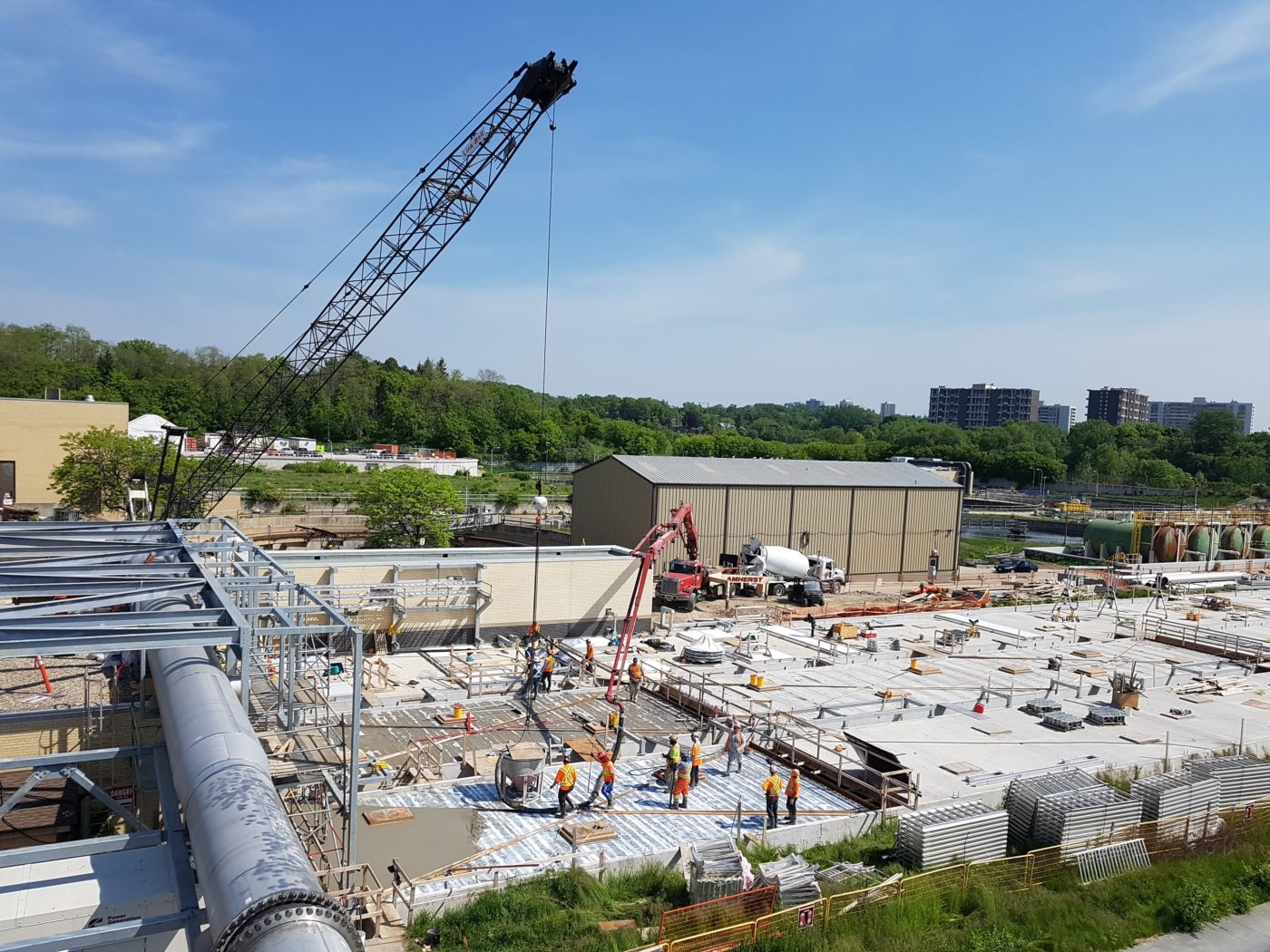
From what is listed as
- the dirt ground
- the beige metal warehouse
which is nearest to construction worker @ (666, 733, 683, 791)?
the dirt ground

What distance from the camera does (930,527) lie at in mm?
52344

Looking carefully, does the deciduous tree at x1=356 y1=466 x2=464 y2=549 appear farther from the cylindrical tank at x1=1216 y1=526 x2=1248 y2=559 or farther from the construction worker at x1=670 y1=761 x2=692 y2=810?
the cylindrical tank at x1=1216 y1=526 x2=1248 y2=559

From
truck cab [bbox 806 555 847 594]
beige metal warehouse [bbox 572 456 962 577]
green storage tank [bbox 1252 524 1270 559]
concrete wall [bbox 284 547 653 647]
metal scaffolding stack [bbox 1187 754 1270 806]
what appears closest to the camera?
metal scaffolding stack [bbox 1187 754 1270 806]

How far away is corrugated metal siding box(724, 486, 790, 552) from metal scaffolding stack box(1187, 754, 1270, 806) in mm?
27023

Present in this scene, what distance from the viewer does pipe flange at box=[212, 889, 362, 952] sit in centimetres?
636

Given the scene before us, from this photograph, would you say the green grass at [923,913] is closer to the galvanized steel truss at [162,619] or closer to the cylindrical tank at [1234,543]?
the galvanized steel truss at [162,619]

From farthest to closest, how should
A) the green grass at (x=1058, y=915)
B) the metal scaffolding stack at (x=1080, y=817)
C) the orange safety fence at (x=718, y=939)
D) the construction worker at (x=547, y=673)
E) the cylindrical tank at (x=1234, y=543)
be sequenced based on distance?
the cylindrical tank at (x=1234, y=543), the construction worker at (x=547, y=673), the metal scaffolding stack at (x=1080, y=817), the green grass at (x=1058, y=915), the orange safety fence at (x=718, y=939)

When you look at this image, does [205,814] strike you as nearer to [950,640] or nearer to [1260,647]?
[950,640]

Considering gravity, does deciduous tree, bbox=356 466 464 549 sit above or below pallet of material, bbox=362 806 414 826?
above

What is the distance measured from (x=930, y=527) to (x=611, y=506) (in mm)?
19796

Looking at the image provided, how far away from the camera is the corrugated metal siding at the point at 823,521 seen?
47781 millimetres

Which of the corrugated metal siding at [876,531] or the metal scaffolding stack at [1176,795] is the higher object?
the corrugated metal siding at [876,531]

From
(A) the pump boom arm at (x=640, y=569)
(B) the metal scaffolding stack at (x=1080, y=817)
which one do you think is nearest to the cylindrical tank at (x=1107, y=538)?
(A) the pump boom arm at (x=640, y=569)

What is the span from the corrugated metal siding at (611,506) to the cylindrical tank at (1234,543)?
46.2 metres
